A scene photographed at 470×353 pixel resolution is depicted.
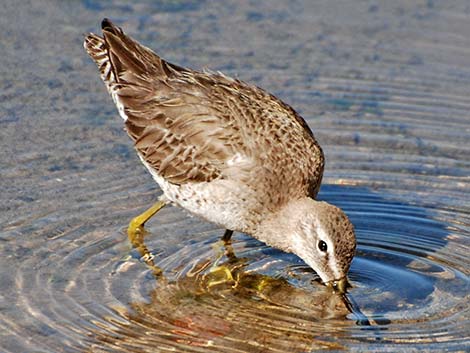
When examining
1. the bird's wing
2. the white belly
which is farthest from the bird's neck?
the bird's wing

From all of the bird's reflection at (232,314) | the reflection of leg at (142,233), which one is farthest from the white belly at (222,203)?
the reflection of leg at (142,233)

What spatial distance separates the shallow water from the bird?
0.36m

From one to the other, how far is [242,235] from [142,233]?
91 cm

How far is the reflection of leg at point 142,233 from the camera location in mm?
8305

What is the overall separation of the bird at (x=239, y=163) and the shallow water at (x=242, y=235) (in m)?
0.36

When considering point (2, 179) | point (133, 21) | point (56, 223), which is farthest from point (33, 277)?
point (133, 21)

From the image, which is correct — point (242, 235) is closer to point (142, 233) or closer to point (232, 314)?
point (142, 233)

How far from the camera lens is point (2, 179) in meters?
9.16

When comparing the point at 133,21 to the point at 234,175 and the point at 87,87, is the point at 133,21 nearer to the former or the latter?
the point at 87,87

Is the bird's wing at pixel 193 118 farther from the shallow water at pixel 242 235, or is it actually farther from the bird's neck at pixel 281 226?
the shallow water at pixel 242 235

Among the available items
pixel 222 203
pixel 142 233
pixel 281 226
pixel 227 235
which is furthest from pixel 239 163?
pixel 142 233

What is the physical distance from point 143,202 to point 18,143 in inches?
55.5

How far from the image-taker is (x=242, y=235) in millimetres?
9031

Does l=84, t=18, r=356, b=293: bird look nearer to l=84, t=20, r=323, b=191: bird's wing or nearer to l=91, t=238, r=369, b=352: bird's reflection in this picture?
l=84, t=20, r=323, b=191: bird's wing
